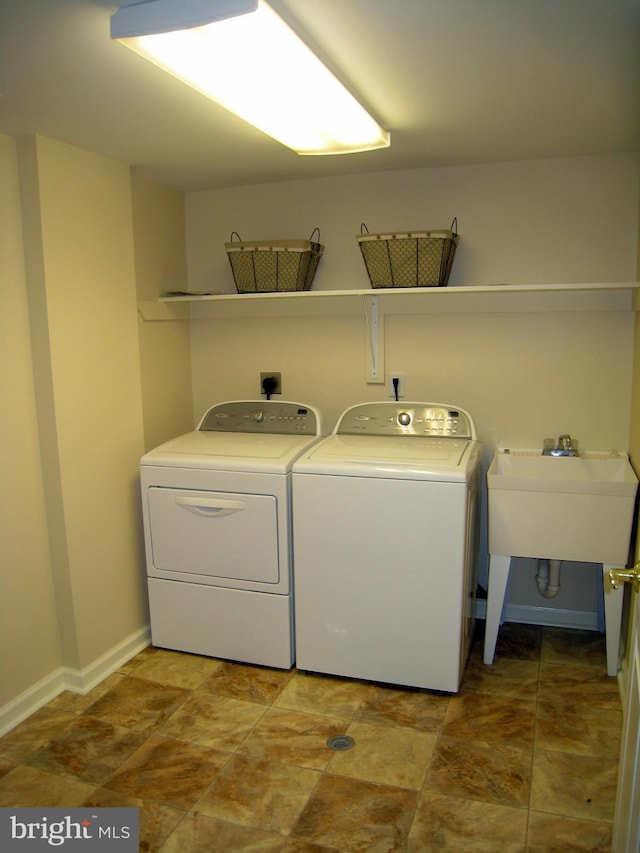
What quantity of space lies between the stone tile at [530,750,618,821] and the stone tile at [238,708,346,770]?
65 cm

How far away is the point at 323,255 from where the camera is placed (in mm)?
3035

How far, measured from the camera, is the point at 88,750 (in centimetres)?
216

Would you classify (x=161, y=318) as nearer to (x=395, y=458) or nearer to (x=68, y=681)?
(x=395, y=458)

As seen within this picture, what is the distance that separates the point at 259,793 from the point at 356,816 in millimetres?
302

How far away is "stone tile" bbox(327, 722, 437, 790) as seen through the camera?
2.01 meters

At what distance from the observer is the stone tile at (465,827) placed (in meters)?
1.73

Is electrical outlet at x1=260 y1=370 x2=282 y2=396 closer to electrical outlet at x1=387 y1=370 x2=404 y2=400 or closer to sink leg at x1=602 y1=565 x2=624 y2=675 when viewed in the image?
electrical outlet at x1=387 y1=370 x2=404 y2=400

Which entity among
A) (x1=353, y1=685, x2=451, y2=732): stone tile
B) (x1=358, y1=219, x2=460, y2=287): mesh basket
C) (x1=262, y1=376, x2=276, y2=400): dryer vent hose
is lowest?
(x1=353, y1=685, x2=451, y2=732): stone tile

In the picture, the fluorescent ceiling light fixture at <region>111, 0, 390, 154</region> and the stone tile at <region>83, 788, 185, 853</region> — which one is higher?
the fluorescent ceiling light fixture at <region>111, 0, 390, 154</region>

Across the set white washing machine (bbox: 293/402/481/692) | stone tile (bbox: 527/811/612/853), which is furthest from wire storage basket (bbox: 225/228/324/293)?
stone tile (bbox: 527/811/612/853)

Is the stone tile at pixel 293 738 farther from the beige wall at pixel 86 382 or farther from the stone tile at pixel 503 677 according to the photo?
the beige wall at pixel 86 382

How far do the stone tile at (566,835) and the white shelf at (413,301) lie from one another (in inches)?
69.1

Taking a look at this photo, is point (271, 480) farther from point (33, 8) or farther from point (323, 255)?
point (33, 8)

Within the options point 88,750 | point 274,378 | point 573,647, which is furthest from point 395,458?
point 88,750
